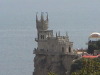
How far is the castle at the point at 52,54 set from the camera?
62.5m

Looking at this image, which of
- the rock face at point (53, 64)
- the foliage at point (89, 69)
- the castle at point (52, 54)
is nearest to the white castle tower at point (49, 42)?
the castle at point (52, 54)

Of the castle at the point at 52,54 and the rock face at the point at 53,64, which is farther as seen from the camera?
the castle at the point at 52,54

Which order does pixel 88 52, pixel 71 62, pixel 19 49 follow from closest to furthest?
pixel 71 62 < pixel 88 52 < pixel 19 49

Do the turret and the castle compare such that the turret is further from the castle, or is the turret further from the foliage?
the foliage

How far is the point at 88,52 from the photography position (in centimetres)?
6619

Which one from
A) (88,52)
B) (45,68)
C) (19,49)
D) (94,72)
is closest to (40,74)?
(45,68)

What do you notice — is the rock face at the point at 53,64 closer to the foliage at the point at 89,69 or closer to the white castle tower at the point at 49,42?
the white castle tower at the point at 49,42

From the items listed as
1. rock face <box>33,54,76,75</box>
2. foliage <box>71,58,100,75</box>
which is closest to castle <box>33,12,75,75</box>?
rock face <box>33,54,76,75</box>

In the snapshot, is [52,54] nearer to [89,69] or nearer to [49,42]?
[49,42]

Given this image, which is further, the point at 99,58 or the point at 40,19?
the point at 40,19

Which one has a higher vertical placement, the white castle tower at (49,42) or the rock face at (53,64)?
the white castle tower at (49,42)

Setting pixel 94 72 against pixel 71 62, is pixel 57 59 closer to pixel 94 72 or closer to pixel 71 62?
pixel 71 62

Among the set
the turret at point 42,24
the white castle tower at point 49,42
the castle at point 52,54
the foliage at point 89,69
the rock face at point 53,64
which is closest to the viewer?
the foliage at point 89,69

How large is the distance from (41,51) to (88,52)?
4.70 m
